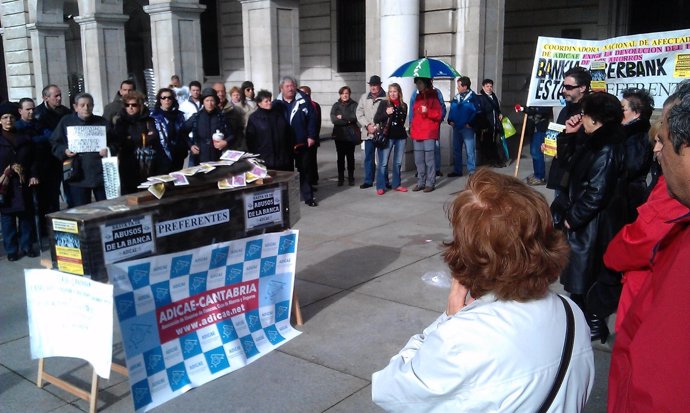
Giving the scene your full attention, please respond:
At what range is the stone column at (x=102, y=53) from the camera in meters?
17.4

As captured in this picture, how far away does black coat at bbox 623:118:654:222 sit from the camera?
170 inches

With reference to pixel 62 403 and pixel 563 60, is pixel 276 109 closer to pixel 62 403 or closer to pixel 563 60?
pixel 563 60

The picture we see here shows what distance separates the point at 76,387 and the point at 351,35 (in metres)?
18.3

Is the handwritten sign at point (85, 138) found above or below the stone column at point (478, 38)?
below

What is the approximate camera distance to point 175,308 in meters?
4.07

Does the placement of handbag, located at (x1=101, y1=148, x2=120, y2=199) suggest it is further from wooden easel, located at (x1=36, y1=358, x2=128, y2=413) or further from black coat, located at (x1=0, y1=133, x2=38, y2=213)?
wooden easel, located at (x1=36, y1=358, x2=128, y2=413)

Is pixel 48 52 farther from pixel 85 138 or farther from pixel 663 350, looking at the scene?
pixel 663 350

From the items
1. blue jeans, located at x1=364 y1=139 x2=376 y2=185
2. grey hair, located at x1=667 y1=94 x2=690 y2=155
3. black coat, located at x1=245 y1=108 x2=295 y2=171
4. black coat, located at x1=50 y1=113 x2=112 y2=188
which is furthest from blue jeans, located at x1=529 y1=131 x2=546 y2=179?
grey hair, located at x1=667 y1=94 x2=690 y2=155

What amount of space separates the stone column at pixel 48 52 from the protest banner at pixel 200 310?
58.6 feet

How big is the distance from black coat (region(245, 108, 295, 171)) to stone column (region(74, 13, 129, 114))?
33.4 ft

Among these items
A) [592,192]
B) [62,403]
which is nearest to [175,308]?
[62,403]

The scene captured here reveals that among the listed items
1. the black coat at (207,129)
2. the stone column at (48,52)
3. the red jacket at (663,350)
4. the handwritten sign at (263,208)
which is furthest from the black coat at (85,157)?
the stone column at (48,52)

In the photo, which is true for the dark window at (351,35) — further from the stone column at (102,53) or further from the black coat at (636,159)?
the black coat at (636,159)

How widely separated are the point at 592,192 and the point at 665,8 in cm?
1342
